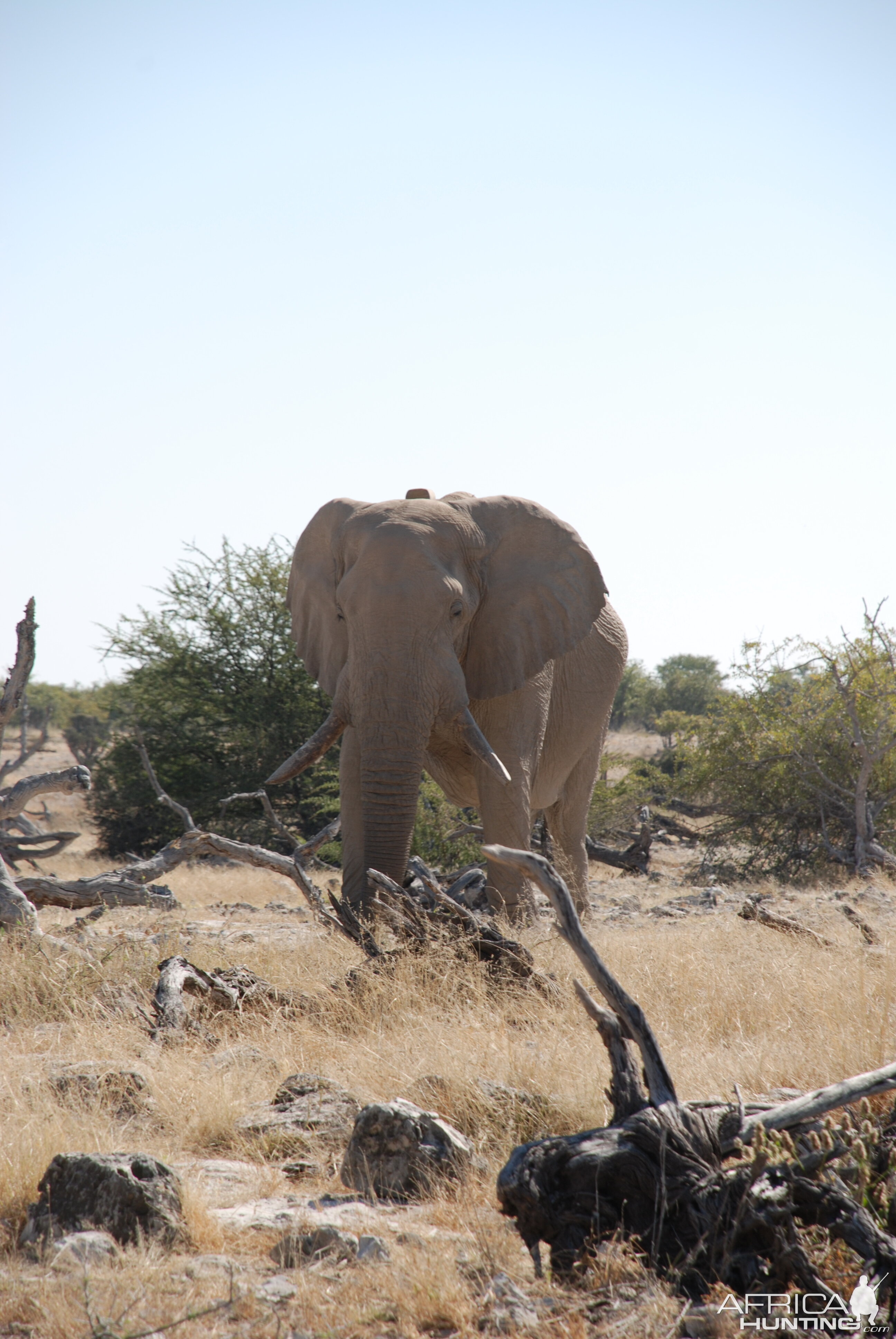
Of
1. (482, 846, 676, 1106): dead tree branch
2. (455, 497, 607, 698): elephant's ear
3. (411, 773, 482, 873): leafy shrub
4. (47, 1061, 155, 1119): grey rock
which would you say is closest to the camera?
(482, 846, 676, 1106): dead tree branch

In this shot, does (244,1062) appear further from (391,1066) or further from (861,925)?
(861,925)

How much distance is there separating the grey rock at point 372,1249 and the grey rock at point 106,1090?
133 cm

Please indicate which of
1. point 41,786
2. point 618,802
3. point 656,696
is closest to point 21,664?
point 41,786

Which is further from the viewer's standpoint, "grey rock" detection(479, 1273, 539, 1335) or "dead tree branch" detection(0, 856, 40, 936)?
"dead tree branch" detection(0, 856, 40, 936)

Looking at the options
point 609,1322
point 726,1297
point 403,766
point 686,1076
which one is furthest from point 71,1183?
point 403,766

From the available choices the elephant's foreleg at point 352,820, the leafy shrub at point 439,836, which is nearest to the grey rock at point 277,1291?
the elephant's foreleg at point 352,820

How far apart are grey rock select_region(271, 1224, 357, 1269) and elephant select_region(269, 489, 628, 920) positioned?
3.35 m

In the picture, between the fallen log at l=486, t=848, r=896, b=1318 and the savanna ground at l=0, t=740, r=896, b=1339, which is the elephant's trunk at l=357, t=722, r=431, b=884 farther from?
the fallen log at l=486, t=848, r=896, b=1318

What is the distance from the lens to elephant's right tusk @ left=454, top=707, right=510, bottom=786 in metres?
6.66

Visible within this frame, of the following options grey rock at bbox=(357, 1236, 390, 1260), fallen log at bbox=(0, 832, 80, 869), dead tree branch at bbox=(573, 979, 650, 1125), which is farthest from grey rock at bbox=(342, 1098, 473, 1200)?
fallen log at bbox=(0, 832, 80, 869)

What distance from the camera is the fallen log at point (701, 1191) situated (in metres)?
2.84

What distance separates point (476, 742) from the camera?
6.67 metres

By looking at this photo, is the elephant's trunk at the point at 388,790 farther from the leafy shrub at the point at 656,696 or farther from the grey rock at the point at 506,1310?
the leafy shrub at the point at 656,696

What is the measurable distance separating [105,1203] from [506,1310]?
1226 mm
